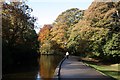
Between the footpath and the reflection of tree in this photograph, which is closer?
the footpath

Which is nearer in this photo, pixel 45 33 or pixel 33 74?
pixel 33 74

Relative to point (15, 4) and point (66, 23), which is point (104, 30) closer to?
point (15, 4)

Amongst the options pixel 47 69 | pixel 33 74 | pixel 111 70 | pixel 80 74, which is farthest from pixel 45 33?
pixel 80 74

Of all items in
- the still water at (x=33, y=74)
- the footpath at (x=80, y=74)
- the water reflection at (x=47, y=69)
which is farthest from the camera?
the water reflection at (x=47, y=69)

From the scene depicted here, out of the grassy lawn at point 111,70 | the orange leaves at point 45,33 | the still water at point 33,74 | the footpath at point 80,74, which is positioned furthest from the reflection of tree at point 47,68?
the orange leaves at point 45,33

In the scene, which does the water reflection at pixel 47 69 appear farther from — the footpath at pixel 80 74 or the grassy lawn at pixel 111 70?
the grassy lawn at pixel 111 70

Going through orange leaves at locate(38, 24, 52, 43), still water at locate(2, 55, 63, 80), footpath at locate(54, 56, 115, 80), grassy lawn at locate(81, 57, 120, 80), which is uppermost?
orange leaves at locate(38, 24, 52, 43)

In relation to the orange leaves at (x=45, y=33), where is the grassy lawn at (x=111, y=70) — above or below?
below

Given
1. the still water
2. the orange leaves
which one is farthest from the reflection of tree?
the orange leaves

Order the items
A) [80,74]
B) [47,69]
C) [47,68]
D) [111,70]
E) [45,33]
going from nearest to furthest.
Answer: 1. [80,74]
2. [111,70]
3. [47,69]
4. [47,68]
5. [45,33]

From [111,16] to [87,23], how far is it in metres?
4.52

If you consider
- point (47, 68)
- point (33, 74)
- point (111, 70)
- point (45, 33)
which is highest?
point (45, 33)

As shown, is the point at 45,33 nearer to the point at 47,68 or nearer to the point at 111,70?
the point at 47,68

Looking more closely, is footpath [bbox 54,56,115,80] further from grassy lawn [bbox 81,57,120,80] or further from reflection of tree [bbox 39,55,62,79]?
reflection of tree [bbox 39,55,62,79]
